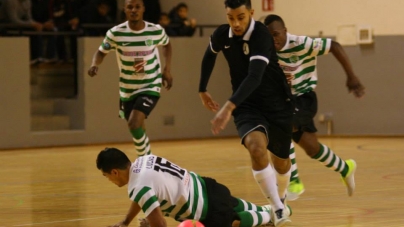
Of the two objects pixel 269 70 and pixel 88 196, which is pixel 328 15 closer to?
pixel 88 196

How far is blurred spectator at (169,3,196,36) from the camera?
57.1 feet

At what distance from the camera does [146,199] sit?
216 inches

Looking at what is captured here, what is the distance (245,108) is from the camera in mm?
6730

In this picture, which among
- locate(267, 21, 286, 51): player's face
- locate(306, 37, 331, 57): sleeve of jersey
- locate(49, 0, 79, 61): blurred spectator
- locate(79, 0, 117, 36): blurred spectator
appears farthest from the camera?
locate(79, 0, 117, 36): blurred spectator

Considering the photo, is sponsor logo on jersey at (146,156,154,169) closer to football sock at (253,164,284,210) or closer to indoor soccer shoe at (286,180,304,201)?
football sock at (253,164,284,210)

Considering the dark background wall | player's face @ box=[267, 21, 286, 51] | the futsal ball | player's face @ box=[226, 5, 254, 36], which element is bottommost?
the dark background wall

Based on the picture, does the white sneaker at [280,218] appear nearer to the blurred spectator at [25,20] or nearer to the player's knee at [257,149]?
the player's knee at [257,149]

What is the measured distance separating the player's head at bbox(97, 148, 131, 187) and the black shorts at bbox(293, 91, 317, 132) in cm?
282

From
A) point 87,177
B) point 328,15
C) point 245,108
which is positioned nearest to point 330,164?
point 245,108

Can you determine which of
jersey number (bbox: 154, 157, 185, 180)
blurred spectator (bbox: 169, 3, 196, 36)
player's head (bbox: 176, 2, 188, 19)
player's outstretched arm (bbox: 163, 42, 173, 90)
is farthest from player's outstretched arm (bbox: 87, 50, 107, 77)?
player's head (bbox: 176, 2, 188, 19)

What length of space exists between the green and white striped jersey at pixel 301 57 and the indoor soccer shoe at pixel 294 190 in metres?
0.89

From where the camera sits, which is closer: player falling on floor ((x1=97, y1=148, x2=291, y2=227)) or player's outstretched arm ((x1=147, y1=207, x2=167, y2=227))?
player's outstretched arm ((x1=147, y1=207, x2=167, y2=227))

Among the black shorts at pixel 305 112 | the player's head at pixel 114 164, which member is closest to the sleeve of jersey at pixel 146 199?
the player's head at pixel 114 164

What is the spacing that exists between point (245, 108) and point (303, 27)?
10.9 m
